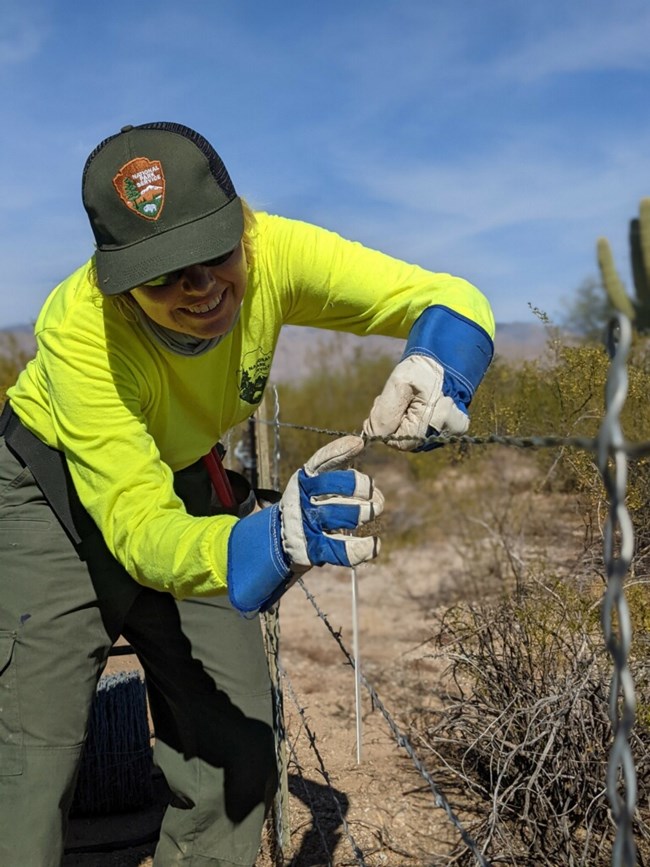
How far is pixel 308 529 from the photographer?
175 centimetres

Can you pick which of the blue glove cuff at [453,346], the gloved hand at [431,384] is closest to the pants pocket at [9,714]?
the gloved hand at [431,384]

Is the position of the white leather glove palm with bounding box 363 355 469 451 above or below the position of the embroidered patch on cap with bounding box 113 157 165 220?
below

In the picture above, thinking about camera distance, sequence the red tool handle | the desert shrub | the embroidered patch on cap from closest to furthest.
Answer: the embroidered patch on cap
the red tool handle
the desert shrub

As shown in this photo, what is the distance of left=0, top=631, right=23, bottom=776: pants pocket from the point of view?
7.43 ft

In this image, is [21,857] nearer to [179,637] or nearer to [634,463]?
[179,637]

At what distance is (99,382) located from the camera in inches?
82.7

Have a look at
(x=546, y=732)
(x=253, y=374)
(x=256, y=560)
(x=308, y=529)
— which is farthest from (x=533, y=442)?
(x=546, y=732)

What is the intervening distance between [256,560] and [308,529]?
119mm

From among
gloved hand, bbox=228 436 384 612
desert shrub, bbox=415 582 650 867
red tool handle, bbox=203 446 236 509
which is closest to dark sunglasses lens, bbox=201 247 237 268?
gloved hand, bbox=228 436 384 612

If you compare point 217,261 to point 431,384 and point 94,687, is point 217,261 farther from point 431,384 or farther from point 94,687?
point 94,687

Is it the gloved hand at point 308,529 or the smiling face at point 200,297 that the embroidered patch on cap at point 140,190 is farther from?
the gloved hand at point 308,529

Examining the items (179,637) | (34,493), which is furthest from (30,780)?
(34,493)

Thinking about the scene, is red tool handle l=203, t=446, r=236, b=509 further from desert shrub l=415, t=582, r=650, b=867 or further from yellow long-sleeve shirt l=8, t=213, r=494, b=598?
desert shrub l=415, t=582, r=650, b=867

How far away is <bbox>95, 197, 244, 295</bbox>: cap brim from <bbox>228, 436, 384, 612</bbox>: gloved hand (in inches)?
20.0
